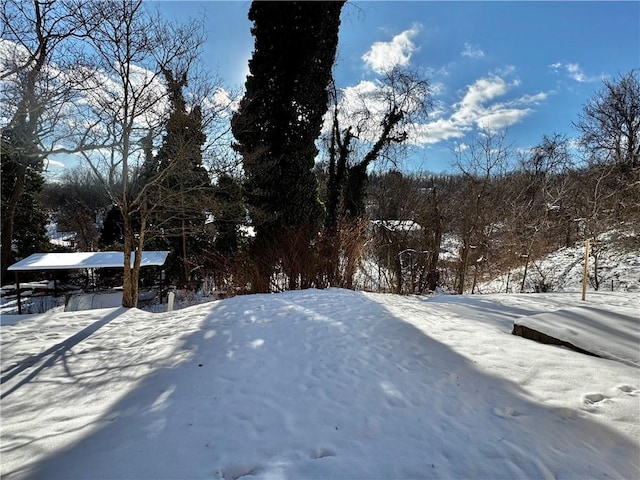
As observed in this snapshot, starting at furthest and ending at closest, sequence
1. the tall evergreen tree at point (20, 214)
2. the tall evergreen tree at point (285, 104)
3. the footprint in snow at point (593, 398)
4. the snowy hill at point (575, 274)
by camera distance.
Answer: the tall evergreen tree at point (20, 214)
the tall evergreen tree at point (285, 104)
the snowy hill at point (575, 274)
the footprint in snow at point (593, 398)

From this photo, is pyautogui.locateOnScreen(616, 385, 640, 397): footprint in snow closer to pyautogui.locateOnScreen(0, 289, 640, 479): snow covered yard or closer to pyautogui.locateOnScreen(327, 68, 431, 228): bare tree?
pyautogui.locateOnScreen(0, 289, 640, 479): snow covered yard

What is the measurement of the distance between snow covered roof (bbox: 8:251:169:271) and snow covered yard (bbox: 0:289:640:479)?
710 centimetres

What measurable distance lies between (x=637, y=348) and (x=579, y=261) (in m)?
11.0

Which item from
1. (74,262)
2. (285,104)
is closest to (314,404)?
(285,104)

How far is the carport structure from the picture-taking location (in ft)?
33.6

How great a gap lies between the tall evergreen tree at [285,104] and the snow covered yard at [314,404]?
667 cm

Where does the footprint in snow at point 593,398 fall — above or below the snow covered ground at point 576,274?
below

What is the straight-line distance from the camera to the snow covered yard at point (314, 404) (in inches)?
71.7

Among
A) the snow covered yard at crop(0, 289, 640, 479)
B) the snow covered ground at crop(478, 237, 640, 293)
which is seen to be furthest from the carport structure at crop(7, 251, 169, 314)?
the snow covered ground at crop(478, 237, 640, 293)

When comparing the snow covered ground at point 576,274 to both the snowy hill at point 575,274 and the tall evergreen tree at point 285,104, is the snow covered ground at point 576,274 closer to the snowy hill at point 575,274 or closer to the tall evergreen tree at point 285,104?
the snowy hill at point 575,274

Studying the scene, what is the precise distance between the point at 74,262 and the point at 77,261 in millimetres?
128

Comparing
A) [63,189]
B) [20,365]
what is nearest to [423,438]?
[20,365]

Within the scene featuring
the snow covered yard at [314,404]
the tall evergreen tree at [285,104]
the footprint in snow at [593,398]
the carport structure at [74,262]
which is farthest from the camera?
the tall evergreen tree at [285,104]

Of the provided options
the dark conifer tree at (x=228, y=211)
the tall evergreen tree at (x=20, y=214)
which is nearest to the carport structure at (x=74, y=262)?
the dark conifer tree at (x=228, y=211)
